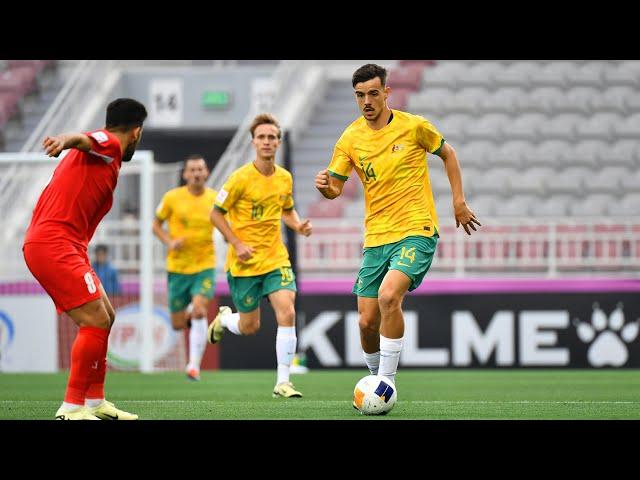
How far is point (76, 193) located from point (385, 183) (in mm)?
2226

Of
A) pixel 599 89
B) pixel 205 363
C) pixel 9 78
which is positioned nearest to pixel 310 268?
pixel 205 363

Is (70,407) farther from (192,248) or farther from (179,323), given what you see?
(179,323)

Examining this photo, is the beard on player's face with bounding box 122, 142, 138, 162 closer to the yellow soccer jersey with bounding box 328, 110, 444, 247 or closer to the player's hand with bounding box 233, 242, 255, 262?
the yellow soccer jersey with bounding box 328, 110, 444, 247

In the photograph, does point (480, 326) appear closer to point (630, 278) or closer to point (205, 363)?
point (630, 278)

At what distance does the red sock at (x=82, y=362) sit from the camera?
7125 mm

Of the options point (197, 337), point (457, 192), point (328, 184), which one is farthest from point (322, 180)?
point (197, 337)

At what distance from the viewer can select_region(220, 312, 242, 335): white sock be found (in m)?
11.1

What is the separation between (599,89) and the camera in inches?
858

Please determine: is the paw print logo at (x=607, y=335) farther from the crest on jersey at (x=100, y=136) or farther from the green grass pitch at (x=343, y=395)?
the crest on jersey at (x=100, y=136)

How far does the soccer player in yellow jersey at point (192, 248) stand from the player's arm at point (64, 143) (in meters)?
6.51

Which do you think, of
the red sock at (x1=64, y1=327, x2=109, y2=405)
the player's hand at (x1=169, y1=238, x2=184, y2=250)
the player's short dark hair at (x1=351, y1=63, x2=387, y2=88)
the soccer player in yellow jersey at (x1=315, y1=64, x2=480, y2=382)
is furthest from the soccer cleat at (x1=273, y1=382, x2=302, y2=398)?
the player's hand at (x1=169, y1=238, x2=184, y2=250)

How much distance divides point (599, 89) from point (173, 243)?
11.0 meters

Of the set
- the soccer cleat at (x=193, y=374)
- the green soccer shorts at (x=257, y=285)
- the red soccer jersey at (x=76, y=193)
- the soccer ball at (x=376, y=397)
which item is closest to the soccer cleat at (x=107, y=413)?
the red soccer jersey at (x=76, y=193)

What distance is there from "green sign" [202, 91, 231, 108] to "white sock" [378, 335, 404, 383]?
50.1 ft
